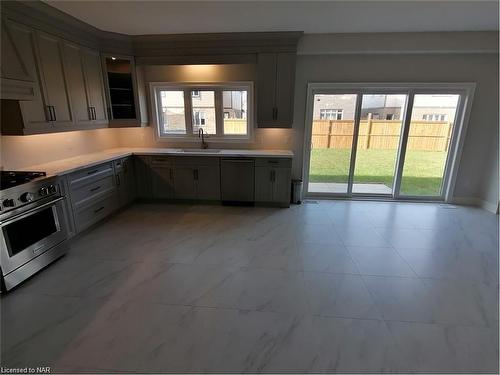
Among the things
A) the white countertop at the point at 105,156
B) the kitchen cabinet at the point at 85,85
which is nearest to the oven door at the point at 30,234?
the white countertop at the point at 105,156

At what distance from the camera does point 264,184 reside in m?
4.21

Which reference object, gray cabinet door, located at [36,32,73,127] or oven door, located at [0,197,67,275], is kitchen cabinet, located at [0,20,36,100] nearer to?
gray cabinet door, located at [36,32,73,127]

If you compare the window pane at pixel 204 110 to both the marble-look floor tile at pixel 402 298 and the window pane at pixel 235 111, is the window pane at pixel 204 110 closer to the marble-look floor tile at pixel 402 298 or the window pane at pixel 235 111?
the window pane at pixel 235 111

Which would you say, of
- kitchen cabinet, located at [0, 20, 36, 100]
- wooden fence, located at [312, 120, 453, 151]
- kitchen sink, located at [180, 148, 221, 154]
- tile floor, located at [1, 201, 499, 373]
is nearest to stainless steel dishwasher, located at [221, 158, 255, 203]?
kitchen sink, located at [180, 148, 221, 154]

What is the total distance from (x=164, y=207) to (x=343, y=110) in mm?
3512

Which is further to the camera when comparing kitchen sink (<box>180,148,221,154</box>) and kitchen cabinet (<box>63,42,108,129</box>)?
kitchen sink (<box>180,148,221,154</box>)

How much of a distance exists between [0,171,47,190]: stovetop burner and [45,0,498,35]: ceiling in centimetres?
187

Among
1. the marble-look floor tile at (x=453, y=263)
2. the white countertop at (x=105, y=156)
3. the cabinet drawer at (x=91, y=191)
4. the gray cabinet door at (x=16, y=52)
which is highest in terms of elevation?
the gray cabinet door at (x=16, y=52)

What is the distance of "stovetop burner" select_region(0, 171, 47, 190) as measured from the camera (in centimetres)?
221

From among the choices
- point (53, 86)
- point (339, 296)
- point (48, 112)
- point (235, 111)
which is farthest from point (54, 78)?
point (339, 296)

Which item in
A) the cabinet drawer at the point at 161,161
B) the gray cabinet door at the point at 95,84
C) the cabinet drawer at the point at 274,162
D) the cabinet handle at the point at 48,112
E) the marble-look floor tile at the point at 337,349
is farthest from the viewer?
the cabinet drawer at the point at 161,161

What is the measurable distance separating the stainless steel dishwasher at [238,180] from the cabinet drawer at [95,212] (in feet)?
5.58

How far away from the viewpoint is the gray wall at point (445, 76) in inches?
156

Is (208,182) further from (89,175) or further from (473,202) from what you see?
(473,202)
